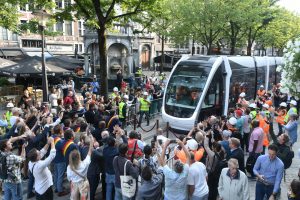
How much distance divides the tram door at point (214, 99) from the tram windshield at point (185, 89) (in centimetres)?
40

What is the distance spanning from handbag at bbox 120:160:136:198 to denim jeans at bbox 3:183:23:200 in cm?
220

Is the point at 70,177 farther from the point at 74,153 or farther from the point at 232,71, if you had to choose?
the point at 232,71

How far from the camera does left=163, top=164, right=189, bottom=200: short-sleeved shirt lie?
18.1 ft

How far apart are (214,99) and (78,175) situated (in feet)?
28.0

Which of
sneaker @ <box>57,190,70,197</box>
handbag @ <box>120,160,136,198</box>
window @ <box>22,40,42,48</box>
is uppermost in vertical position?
window @ <box>22,40,42,48</box>

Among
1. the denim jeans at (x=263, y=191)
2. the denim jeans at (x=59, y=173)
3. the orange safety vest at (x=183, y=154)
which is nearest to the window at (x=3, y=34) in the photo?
the denim jeans at (x=59, y=173)

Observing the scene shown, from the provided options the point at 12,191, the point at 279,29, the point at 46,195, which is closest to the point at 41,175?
the point at 46,195

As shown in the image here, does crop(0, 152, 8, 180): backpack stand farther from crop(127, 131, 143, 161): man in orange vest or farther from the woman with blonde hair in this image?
crop(127, 131, 143, 161): man in orange vest

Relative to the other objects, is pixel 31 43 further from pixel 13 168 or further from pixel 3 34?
pixel 13 168

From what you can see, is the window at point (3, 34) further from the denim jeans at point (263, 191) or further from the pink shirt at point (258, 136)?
the denim jeans at point (263, 191)

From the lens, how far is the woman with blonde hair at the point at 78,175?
605cm

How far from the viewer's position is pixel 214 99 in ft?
44.4

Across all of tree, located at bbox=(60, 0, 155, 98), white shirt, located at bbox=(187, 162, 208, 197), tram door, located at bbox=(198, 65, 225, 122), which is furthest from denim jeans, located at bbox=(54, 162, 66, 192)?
tree, located at bbox=(60, 0, 155, 98)

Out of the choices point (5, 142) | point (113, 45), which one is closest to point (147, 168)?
point (5, 142)
